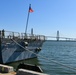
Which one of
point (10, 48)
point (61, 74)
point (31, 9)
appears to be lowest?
point (61, 74)

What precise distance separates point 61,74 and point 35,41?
1149 cm

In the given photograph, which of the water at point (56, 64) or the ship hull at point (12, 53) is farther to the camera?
the ship hull at point (12, 53)

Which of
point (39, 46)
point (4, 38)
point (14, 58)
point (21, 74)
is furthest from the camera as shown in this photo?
point (39, 46)

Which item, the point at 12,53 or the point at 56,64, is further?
the point at 56,64

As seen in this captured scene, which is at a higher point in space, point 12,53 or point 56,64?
point 12,53

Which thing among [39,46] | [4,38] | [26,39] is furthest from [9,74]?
[39,46]

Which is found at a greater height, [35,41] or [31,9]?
[31,9]

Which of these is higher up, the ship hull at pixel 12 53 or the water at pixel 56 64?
the ship hull at pixel 12 53

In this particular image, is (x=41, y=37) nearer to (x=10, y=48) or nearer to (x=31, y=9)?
(x=31, y=9)

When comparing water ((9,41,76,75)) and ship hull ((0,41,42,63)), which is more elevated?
ship hull ((0,41,42,63))

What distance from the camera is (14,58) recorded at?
2614 cm

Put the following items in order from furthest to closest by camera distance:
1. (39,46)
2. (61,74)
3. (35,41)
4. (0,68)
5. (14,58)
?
(39,46) → (35,41) → (14,58) → (61,74) → (0,68)

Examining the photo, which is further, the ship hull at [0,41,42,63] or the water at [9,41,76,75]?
the ship hull at [0,41,42,63]

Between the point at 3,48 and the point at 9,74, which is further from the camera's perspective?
the point at 3,48
